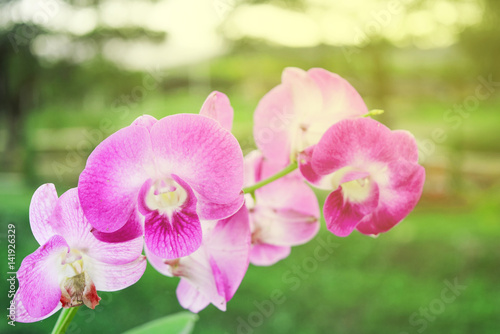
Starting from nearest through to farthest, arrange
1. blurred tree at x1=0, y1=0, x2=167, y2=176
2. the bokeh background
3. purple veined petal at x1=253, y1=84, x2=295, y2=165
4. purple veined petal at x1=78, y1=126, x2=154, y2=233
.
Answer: purple veined petal at x1=78, y1=126, x2=154, y2=233 < purple veined petal at x1=253, y1=84, x2=295, y2=165 < the bokeh background < blurred tree at x1=0, y1=0, x2=167, y2=176

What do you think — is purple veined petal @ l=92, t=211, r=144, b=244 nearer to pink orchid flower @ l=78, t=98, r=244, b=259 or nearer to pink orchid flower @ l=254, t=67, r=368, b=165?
pink orchid flower @ l=78, t=98, r=244, b=259

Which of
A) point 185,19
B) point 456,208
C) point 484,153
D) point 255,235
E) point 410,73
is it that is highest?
point 255,235

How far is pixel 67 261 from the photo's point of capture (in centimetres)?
27

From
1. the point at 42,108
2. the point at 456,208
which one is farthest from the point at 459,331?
the point at 42,108

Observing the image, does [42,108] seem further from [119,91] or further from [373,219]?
[373,219]

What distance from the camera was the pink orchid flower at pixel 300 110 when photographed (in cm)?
32

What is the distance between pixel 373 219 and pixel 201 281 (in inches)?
3.7

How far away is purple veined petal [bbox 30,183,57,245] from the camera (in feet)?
0.87

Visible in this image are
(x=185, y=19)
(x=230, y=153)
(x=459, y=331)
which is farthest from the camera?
(x=185, y=19)

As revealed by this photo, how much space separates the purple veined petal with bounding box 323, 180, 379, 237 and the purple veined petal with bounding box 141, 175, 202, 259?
0.07m

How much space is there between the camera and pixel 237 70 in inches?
117

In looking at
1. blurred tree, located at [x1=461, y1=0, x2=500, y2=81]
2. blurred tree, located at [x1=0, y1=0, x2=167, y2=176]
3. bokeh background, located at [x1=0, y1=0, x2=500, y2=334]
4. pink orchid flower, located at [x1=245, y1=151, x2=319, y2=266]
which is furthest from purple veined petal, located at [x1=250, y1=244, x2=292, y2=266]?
blurred tree, located at [x1=461, y1=0, x2=500, y2=81]

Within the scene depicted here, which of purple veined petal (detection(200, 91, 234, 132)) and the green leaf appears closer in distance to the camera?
purple veined petal (detection(200, 91, 234, 132))

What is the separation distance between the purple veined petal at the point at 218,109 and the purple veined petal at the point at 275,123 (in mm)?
47
